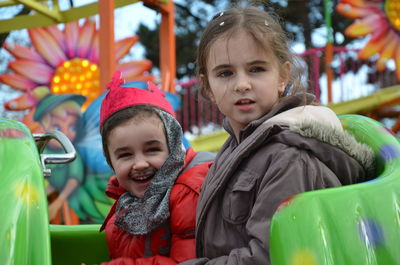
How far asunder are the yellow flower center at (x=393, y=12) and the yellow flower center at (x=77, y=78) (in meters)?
3.06

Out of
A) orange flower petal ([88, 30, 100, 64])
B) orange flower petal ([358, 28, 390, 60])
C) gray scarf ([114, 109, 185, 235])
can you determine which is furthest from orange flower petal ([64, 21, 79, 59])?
gray scarf ([114, 109, 185, 235])

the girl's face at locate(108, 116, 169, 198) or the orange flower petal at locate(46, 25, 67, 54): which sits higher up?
the orange flower petal at locate(46, 25, 67, 54)

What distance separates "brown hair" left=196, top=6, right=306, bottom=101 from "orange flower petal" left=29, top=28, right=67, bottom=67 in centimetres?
432

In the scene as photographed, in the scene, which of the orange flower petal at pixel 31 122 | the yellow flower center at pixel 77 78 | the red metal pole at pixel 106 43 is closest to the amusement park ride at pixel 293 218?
the red metal pole at pixel 106 43

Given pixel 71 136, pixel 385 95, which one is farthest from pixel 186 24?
pixel 71 136

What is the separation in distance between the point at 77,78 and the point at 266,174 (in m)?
4.46

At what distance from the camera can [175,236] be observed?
4.52ft

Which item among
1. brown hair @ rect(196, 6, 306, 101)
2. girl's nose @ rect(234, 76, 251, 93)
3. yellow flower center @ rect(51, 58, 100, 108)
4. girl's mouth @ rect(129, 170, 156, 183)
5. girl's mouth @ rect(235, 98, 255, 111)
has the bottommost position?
girl's mouth @ rect(129, 170, 156, 183)

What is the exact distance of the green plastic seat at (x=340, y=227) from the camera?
90 centimetres

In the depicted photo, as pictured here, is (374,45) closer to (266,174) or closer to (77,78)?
(77,78)

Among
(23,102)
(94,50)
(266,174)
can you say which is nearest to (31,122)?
(23,102)

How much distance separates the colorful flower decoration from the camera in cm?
531

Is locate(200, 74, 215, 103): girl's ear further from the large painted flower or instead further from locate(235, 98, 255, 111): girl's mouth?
the large painted flower

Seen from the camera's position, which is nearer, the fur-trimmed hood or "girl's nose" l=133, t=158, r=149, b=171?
the fur-trimmed hood
